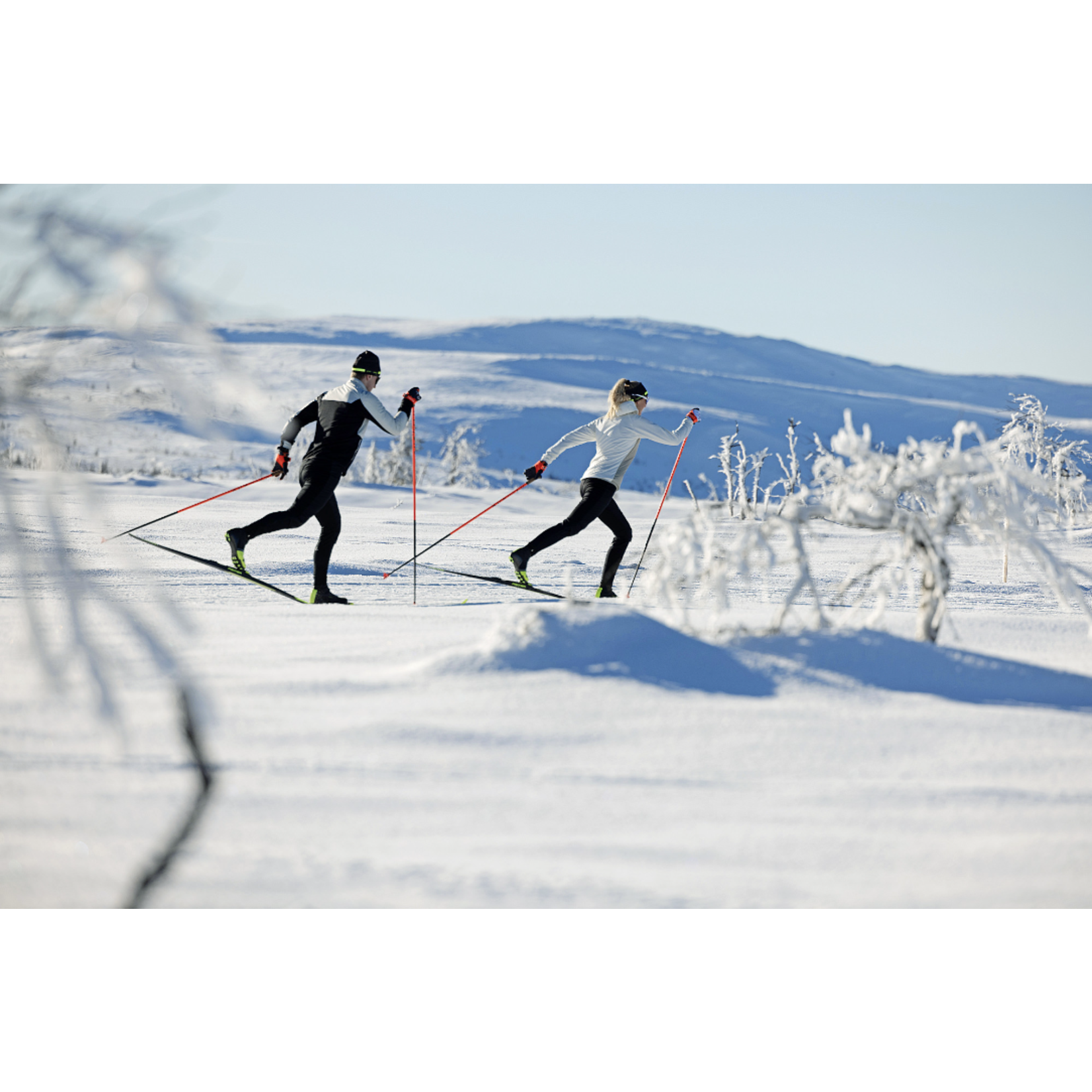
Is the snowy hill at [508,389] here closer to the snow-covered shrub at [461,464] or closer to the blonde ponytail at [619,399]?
the snow-covered shrub at [461,464]

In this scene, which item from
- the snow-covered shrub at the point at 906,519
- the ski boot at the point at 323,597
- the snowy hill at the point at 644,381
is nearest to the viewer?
the snow-covered shrub at the point at 906,519

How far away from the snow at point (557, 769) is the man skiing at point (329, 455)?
148cm

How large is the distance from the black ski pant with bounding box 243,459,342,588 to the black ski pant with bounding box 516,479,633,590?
1317 mm

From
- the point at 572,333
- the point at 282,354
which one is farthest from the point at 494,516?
the point at 572,333

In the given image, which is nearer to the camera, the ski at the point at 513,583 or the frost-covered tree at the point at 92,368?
the frost-covered tree at the point at 92,368

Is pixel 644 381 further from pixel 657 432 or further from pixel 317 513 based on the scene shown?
pixel 317 513

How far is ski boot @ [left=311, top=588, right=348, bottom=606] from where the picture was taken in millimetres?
5871

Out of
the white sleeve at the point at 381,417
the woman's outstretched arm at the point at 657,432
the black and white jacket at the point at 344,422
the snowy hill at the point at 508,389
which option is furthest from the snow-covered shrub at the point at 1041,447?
the black and white jacket at the point at 344,422

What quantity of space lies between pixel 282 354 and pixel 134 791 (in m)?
68.6

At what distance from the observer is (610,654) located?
3.51 metres

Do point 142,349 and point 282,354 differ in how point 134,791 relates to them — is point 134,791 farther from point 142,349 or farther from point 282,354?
point 282,354

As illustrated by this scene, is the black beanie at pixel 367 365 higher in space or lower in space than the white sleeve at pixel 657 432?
higher

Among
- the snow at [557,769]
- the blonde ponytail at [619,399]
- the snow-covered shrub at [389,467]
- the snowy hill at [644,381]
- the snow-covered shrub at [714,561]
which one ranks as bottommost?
the snow-covered shrub at [389,467]

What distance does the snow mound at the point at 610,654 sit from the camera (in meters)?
3.42
